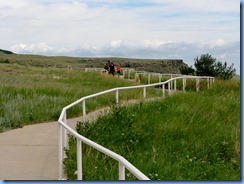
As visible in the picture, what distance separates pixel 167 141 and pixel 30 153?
10.0 feet

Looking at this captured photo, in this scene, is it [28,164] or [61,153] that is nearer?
[61,153]

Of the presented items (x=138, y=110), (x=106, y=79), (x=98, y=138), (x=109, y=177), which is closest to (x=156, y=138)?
(x=98, y=138)

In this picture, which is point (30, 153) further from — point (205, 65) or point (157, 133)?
point (205, 65)

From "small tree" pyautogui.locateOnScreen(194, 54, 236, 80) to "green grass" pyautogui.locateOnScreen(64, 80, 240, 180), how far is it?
112 feet

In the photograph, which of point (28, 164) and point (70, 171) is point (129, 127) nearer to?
point (28, 164)

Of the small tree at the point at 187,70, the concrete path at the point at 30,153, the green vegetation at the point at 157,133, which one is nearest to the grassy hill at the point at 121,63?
the small tree at the point at 187,70

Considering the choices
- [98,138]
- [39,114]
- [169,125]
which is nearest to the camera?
[98,138]

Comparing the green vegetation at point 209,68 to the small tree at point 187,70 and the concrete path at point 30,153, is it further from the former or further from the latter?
the concrete path at point 30,153

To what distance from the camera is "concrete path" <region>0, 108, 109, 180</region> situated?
28.9 ft

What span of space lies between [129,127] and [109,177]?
460 centimetres

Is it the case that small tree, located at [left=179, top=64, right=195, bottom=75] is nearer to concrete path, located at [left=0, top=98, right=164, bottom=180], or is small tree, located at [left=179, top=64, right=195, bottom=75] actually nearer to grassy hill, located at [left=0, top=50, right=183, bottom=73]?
concrete path, located at [left=0, top=98, right=164, bottom=180]

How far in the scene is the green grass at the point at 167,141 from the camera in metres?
8.57

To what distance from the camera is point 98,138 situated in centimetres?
1095

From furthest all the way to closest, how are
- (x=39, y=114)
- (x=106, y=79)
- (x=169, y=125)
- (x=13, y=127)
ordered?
(x=106, y=79), (x=39, y=114), (x=13, y=127), (x=169, y=125)
